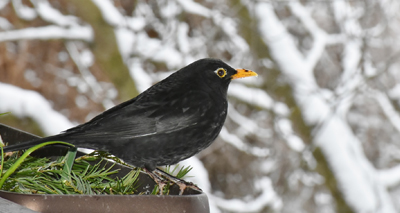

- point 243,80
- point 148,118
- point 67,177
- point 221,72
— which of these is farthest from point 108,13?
point 67,177

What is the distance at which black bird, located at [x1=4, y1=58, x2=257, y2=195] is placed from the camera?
135 cm

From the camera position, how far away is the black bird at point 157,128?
1.35 meters

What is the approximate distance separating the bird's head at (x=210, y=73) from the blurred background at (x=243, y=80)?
98.6 inches

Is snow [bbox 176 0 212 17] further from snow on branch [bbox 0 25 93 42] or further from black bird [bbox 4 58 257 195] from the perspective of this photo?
black bird [bbox 4 58 257 195]

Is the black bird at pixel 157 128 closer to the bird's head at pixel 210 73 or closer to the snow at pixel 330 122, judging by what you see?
the bird's head at pixel 210 73

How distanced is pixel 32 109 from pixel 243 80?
2.27 metres

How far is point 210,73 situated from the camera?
1.65 m

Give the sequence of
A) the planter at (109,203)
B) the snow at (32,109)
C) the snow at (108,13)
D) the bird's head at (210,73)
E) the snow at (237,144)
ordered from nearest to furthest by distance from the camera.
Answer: the planter at (109,203), the bird's head at (210,73), the snow at (32,109), the snow at (108,13), the snow at (237,144)

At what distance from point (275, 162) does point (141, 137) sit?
3823mm

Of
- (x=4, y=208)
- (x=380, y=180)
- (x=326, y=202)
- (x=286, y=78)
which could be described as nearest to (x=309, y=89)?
(x=286, y=78)

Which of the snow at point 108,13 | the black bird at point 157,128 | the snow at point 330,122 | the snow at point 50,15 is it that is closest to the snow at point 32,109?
the snow at point 50,15

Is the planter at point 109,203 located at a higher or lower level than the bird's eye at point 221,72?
lower

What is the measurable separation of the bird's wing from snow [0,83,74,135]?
2.50m

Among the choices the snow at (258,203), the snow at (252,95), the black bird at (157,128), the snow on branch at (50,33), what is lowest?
the black bird at (157,128)
